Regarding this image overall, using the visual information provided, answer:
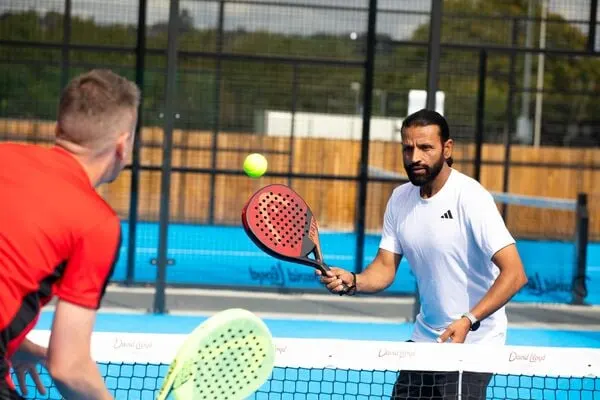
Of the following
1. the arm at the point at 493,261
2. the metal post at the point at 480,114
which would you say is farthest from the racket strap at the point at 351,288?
the metal post at the point at 480,114

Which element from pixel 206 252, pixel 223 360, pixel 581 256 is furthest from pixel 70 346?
pixel 581 256

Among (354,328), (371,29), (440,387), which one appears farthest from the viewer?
(371,29)

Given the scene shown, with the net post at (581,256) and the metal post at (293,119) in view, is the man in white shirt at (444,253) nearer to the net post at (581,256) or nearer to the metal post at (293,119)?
the metal post at (293,119)

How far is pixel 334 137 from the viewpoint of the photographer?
11078 mm

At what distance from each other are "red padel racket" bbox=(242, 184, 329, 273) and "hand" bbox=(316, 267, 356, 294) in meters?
0.03

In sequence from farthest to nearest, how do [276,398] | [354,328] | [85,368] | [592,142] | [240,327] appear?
1. [592,142]
2. [354,328]
3. [276,398]
4. [240,327]
5. [85,368]

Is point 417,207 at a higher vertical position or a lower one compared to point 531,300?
higher

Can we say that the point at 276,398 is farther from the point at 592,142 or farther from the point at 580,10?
the point at 592,142

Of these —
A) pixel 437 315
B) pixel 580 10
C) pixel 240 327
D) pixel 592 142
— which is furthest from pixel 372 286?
pixel 592 142

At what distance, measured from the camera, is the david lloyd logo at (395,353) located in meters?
4.54

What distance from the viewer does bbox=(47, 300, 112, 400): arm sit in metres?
2.66

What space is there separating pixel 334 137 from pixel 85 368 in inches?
333

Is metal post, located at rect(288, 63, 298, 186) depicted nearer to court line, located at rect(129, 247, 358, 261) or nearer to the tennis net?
court line, located at rect(129, 247, 358, 261)

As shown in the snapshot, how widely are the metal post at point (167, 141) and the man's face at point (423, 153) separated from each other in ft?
17.0
